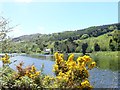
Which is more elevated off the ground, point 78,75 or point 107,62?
point 78,75

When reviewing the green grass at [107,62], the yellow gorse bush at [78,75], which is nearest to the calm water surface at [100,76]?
the yellow gorse bush at [78,75]

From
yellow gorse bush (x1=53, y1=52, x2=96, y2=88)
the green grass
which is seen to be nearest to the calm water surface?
yellow gorse bush (x1=53, y1=52, x2=96, y2=88)

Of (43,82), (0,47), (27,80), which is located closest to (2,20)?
(0,47)

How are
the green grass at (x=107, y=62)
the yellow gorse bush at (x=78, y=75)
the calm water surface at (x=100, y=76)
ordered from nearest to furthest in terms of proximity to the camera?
the yellow gorse bush at (x=78, y=75) < the calm water surface at (x=100, y=76) < the green grass at (x=107, y=62)

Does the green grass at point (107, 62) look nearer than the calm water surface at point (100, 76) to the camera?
No

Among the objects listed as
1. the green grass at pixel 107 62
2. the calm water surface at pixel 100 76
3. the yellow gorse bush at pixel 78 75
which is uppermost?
the yellow gorse bush at pixel 78 75

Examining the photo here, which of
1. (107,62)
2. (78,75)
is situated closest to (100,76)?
(78,75)

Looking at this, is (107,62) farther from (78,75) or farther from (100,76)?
(78,75)

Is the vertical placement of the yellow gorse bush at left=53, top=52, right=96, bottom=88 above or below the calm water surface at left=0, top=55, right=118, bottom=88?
above

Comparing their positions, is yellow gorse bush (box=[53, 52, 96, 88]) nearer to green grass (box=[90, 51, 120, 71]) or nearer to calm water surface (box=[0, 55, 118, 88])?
calm water surface (box=[0, 55, 118, 88])

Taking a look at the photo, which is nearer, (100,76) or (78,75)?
(78,75)

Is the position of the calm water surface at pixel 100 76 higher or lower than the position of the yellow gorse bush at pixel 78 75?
lower

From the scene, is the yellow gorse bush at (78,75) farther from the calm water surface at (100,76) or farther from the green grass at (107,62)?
the green grass at (107,62)

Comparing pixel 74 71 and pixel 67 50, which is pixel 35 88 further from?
pixel 67 50
